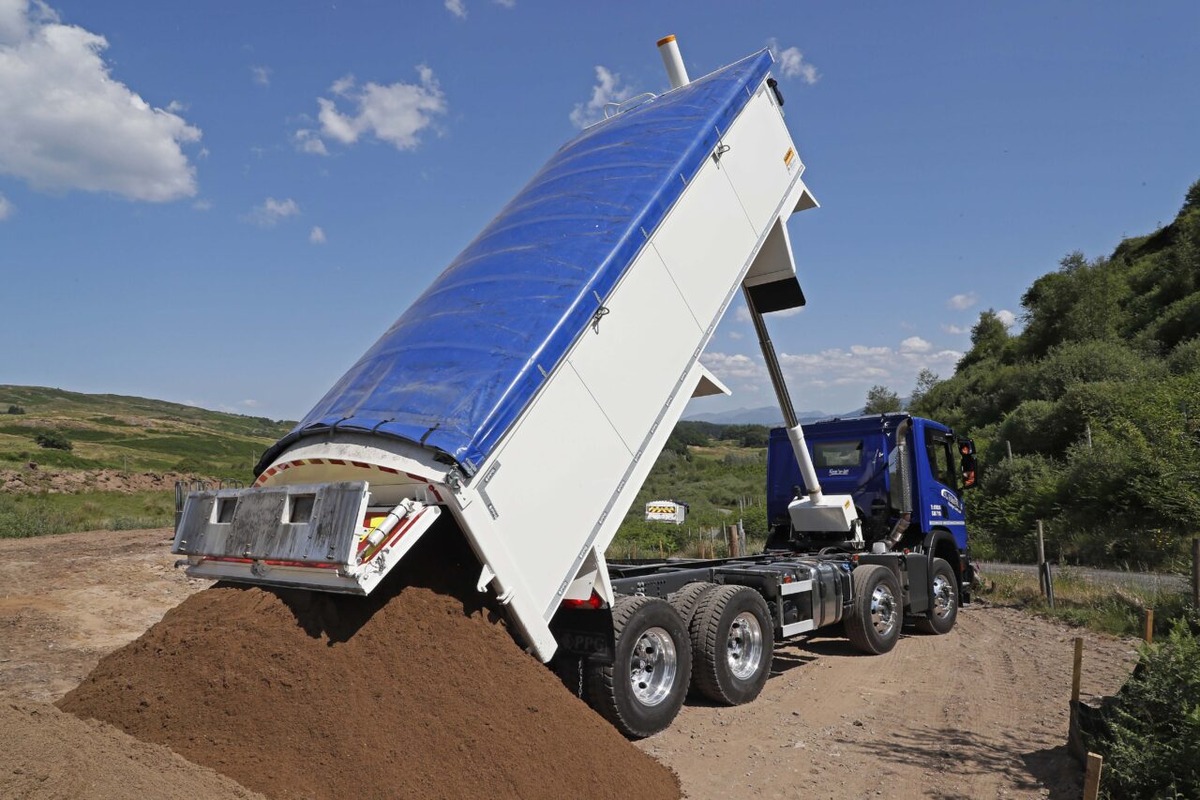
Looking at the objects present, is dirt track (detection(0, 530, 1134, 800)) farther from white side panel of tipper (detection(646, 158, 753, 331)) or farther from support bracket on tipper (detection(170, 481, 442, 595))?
white side panel of tipper (detection(646, 158, 753, 331))

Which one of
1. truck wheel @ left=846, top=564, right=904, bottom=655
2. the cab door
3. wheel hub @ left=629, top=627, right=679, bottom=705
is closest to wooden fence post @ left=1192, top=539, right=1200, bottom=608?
the cab door

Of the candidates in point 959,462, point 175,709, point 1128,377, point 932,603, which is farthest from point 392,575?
point 1128,377

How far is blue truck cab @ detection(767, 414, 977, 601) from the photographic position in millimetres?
10203

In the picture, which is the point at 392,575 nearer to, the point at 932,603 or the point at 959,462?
the point at 932,603

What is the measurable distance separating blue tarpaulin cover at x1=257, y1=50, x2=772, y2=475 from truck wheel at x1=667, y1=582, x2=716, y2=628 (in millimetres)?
2640

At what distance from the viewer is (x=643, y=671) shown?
6.06m

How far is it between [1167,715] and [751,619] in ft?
10.4

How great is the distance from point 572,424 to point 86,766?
10.0 ft

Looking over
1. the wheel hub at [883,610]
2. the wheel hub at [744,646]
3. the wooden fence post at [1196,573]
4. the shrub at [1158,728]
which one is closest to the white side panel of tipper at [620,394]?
the wheel hub at [744,646]

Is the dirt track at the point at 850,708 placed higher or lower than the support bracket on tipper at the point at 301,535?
lower

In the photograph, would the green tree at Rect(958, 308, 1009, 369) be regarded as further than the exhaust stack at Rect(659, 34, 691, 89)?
Yes

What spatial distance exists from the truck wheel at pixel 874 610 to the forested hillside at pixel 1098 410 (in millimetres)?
7026

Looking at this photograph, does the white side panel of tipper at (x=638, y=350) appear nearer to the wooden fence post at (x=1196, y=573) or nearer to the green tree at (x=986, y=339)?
the wooden fence post at (x=1196, y=573)

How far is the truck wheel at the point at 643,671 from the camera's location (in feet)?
18.3
